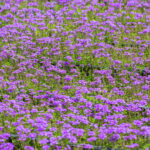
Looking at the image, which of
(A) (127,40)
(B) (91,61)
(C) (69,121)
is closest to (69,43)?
(B) (91,61)

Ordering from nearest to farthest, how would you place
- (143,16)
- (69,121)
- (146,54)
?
(69,121), (146,54), (143,16)

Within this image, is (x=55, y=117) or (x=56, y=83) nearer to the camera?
(x=55, y=117)

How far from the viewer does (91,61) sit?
9227mm

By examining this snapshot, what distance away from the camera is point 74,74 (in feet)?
28.3

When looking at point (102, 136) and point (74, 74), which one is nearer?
point (102, 136)

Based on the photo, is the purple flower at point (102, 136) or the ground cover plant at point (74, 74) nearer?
the purple flower at point (102, 136)

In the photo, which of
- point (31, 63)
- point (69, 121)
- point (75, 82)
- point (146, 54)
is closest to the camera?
point (69, 121)

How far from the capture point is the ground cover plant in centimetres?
615

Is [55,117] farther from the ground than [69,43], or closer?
closer

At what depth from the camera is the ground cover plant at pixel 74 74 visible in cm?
615

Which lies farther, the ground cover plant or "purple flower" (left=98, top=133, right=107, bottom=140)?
the ground cover plant

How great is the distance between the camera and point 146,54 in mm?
9672

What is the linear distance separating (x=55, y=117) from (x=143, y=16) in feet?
19.4

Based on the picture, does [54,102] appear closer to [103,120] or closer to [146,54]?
[103,120]
